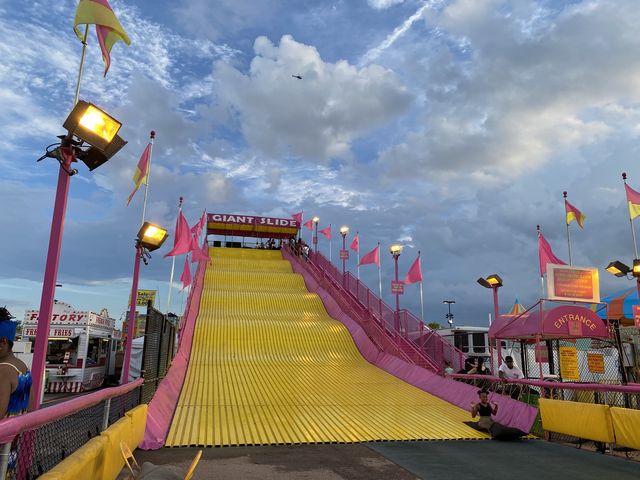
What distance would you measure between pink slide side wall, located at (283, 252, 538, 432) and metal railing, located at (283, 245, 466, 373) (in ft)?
0.97

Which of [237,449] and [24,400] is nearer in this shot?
[24,400]

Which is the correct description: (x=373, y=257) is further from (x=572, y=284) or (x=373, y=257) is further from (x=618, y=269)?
(x=572, y=284)

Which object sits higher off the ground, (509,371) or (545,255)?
(545,255)

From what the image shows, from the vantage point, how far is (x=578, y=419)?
770 centimetres

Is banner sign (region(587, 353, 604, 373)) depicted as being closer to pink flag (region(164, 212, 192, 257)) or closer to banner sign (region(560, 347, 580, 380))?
banner sign (region(560, 347, 580, 380))

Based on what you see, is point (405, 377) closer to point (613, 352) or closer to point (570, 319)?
point (570, 319)

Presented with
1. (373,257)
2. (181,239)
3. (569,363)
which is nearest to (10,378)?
(181,239)

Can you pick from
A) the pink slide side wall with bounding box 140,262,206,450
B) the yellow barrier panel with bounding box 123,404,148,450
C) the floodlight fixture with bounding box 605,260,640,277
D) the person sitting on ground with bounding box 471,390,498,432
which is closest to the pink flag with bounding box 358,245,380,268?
the pink slide side wall with bounding box 140,262,206,450

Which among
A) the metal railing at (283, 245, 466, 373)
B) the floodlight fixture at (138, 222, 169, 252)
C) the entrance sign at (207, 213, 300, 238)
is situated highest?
the entrance sign at (207, 213, 300, 238)

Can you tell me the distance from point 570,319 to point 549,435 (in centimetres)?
279

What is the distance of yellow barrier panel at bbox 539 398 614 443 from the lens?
720 cm

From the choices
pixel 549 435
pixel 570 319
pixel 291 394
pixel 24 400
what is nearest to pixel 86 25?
pixel 24 400

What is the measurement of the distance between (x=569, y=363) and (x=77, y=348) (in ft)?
51.3

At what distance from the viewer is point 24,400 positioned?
3951mm
